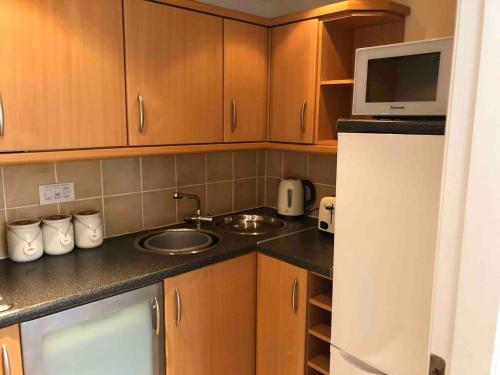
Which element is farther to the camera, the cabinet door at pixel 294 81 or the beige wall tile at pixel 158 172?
the beige wall tile at pixel 158 172

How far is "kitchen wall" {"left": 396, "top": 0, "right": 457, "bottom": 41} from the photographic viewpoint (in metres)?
1.78

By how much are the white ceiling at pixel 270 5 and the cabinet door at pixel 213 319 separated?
1.38m

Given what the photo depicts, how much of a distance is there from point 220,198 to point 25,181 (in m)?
1.06

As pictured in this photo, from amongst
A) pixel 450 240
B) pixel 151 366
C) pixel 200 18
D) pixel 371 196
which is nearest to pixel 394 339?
pixel 371 196

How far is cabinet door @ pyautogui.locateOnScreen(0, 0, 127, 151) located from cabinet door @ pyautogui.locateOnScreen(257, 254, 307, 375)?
0.90 m

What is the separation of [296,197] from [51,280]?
1.33m

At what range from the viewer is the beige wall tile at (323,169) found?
7.29ft

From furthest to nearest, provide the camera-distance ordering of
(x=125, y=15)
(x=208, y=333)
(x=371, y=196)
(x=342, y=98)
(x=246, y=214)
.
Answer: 1. (x=246, y=214)
2. (x=342, y=98)
3. (x=208, y=333)
4. (x=125, y=15)
5. (x=371, y=196)

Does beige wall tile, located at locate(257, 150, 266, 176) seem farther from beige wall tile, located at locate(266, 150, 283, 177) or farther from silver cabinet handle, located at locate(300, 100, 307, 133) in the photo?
silver cabinet handle, located at locate(300, 100, 307, 133)

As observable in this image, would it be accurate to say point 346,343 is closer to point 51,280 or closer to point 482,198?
point 482,198

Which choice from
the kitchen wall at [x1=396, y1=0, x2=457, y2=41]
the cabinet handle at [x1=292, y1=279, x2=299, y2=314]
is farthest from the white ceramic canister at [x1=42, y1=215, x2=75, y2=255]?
the kitchen wall at [x1=396, y1=0, x2=457, y2=41]

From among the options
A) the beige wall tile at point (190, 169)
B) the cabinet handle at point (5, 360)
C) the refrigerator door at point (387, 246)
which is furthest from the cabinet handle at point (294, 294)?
the cabinet handle at point (5, 360)

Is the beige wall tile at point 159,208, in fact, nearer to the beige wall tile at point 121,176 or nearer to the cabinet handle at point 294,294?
the beige wall tile at point 121,176

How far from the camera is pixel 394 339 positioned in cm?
123
